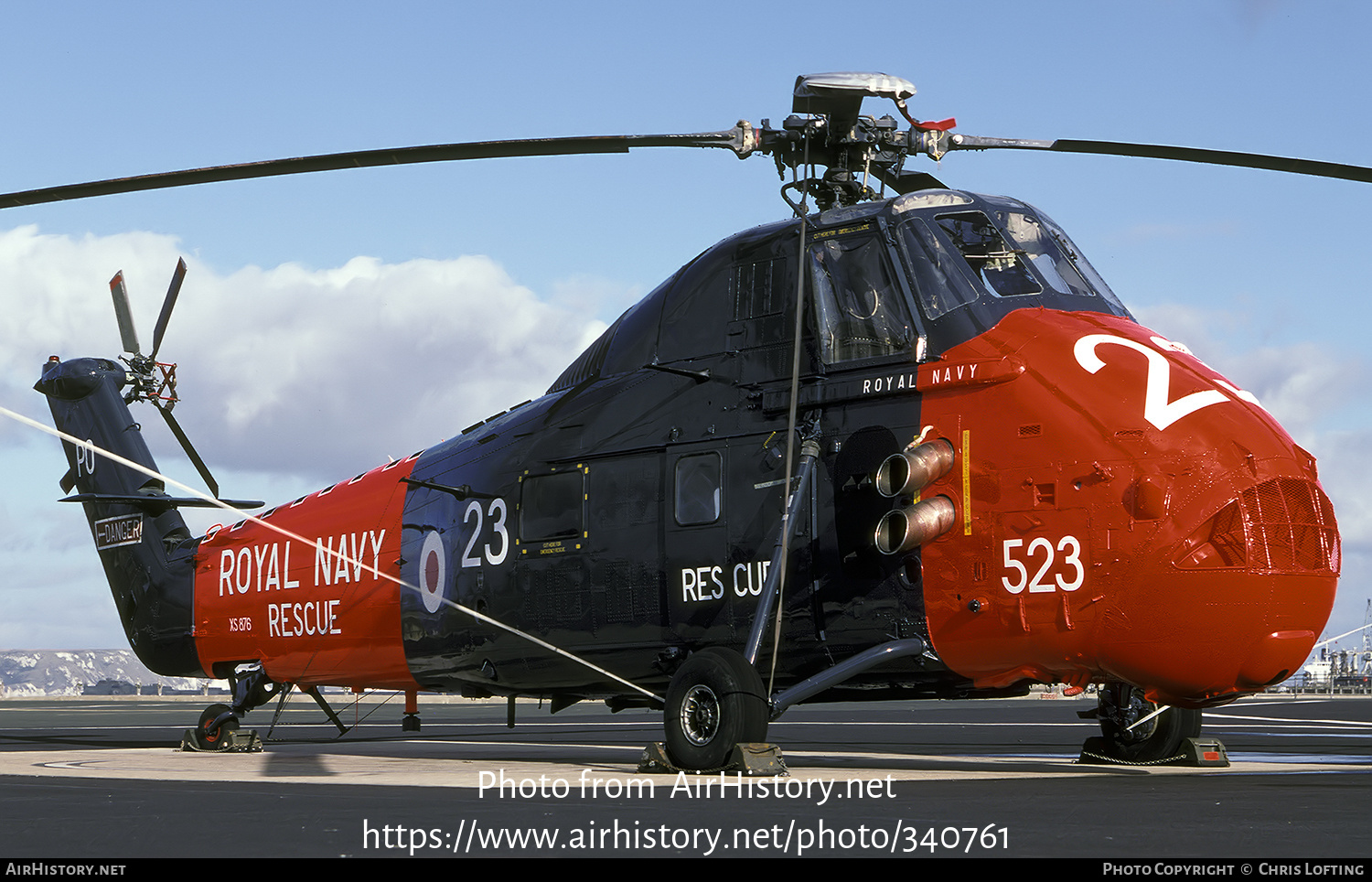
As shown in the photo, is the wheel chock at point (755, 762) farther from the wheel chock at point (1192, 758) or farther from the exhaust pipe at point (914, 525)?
the wheel chock at point (1192, 758)

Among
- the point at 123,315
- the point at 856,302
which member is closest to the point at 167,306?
the point at 123,315

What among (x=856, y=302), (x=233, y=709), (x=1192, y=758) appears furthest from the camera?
(x=233, y=709)

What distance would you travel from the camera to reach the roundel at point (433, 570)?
55.7 feet

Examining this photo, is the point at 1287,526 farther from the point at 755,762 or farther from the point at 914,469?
the point at 755,762

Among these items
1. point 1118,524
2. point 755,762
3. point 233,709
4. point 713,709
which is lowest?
point 233,709

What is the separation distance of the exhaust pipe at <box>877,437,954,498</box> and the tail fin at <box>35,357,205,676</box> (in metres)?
12.4

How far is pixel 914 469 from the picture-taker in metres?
12.4

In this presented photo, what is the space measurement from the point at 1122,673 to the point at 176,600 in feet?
47.0

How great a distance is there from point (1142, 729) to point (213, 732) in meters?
12.5

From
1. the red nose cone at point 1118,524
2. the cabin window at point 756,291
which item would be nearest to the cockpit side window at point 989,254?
the red nose cone at point 1118,524

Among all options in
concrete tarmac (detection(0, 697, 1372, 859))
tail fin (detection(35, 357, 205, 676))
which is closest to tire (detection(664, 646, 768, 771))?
concrete tarmac (detection(0, 697, 1372, 859))

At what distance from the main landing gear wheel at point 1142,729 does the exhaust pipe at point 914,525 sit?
409 centimetres

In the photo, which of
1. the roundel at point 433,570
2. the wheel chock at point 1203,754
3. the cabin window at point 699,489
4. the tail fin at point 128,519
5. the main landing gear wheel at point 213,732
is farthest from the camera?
the tail fin at point 128,519

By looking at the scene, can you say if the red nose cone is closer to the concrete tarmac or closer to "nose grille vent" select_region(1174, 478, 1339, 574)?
"nose grille vent" select_region(1174, 478, 1339, 574)
